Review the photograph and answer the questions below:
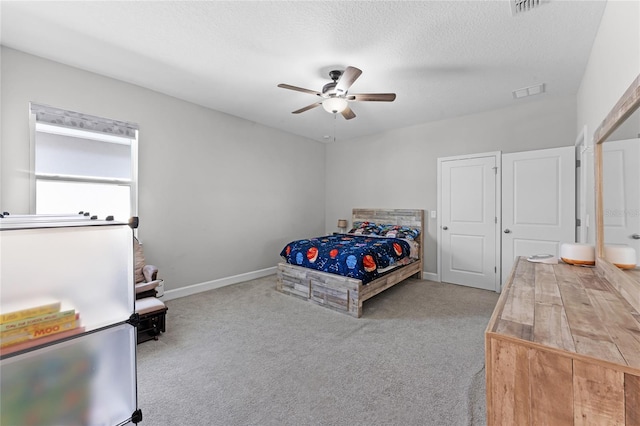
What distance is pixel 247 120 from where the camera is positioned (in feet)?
14.6

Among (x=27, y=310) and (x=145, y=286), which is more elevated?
(x=27, y=310)

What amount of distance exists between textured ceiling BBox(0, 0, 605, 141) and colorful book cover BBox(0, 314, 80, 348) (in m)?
2.18

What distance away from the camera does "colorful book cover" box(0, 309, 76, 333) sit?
660mm

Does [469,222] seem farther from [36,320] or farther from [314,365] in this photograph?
[36,320]

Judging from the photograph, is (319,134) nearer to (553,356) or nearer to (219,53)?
(219,53)

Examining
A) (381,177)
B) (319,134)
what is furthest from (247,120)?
(381,177)

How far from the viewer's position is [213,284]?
13.2 ft

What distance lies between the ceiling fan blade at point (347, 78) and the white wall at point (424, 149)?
8.01 ft

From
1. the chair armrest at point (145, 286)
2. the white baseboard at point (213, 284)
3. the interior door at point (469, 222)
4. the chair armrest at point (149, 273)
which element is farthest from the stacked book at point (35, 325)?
the interior door at point (469, 222)

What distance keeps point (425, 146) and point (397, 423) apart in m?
4.08

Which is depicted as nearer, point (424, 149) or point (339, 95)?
point (339, 95)

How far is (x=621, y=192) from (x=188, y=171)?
4152 mm

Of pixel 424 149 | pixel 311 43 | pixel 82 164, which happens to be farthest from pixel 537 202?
pixel 82 164

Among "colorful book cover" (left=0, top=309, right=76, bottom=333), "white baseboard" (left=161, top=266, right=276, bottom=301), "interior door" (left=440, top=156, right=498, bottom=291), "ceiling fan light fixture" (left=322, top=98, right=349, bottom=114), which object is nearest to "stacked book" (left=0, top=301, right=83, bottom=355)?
"colorful book cover" (left=0, top=309, right=76, bottom=333)
